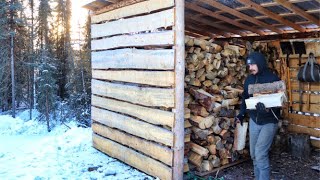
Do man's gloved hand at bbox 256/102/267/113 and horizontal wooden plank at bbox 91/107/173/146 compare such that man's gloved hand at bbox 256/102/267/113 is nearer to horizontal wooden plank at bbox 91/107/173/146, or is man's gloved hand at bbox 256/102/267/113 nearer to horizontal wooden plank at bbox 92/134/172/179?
horizontal wooden plank at bbox 91/107/173/146

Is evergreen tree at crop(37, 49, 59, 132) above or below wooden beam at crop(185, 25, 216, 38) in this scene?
below

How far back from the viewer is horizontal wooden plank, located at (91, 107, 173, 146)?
4.65 metres

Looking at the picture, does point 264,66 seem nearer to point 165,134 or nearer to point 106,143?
point 165,134

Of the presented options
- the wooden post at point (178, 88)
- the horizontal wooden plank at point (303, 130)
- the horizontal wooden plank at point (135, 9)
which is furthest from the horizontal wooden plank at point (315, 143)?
the horizontal wooden plank at point (135, 9)

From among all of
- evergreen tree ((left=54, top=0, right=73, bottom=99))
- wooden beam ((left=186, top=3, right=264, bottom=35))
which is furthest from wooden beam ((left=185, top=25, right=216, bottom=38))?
evergreen tree ((left=54, top=0, right=73, bottom=99))

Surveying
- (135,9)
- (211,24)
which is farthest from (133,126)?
(211,24)

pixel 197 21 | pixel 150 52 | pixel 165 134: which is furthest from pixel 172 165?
pixel 197 21

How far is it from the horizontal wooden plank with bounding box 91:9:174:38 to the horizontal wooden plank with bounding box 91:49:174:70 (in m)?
0.37

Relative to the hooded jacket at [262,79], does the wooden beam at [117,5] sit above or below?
above

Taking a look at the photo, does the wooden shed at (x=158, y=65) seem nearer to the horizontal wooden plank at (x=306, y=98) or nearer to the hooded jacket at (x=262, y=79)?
the horizontal wooden plank at (x=306, y=98)

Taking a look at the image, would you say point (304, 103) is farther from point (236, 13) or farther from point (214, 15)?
point (214, 15)

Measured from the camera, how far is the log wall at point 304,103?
6430 mm

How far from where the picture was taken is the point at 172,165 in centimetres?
452

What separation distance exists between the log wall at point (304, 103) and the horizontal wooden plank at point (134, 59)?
3.44 meters
